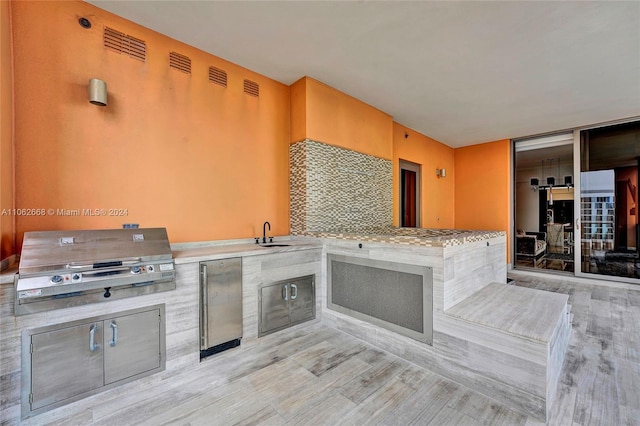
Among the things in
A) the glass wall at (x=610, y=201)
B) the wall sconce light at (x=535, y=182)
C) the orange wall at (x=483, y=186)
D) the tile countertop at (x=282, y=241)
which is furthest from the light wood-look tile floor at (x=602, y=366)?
the wall sconce light at (x=535, y=182)

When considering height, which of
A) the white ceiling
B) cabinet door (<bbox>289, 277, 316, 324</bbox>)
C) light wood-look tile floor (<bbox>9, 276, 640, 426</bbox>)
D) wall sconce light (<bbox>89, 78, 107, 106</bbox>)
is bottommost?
light wood-look tile floor (<bbox>9, 276, 640, 426</bbox>)

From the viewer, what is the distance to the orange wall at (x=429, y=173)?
18.5 feet

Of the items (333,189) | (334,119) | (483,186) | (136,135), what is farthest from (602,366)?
(483,186)

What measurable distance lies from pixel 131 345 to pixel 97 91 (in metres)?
2.16

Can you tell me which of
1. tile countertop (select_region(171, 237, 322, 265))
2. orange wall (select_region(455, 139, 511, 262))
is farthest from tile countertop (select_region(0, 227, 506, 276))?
orange wall (select_region(455, 139, 511, 262))

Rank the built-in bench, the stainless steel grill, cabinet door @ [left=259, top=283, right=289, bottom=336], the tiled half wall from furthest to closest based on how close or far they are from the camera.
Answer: the tiled half wall
cabinet door @ [left=259, top=283, right=289, bottom=336]
the built-in bench
the stainless steel grill

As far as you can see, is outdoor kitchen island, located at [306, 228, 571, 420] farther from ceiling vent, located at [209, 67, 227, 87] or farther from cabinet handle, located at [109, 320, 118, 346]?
ceiling vent, located at [209, 67, 227, 87]

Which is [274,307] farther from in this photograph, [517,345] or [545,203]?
[545,203]

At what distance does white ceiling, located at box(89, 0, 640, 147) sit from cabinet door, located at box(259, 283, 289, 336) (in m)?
2.69

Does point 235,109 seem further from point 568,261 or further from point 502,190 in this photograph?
point 568,261

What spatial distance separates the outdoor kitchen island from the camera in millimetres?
1930

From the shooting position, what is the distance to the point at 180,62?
9.69ft

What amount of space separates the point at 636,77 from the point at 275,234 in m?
5.21

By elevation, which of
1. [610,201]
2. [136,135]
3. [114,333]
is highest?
[136,135]
